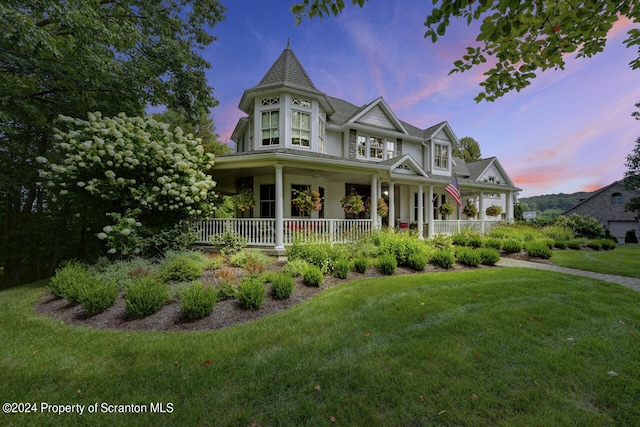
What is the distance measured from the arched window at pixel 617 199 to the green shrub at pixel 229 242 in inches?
1782

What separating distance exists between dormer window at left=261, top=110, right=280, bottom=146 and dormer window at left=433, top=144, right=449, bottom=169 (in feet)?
37.5

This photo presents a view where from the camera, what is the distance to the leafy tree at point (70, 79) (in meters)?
6.56

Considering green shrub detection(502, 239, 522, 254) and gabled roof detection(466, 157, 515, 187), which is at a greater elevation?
gabled roof detection(466, 157, 515, 187)

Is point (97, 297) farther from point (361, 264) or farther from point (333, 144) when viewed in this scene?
point (333, 144)

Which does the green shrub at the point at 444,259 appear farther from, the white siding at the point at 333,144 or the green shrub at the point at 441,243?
the white siding at the point at 333,144

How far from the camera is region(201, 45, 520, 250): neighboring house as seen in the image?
31.2 feet

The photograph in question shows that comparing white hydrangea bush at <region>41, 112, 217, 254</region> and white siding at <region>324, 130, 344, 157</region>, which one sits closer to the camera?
white hydrangea bush at <region>41, 112, 217, 254</region>

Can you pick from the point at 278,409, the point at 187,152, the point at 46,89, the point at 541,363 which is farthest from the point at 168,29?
the point at 541,363

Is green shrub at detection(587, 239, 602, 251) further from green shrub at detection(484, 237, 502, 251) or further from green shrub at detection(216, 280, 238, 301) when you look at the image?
green shrub at detection(216, 280, 238, 301)

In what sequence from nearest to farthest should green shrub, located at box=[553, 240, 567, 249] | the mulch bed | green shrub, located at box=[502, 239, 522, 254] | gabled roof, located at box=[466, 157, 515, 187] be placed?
the mulch bed
green shrub, located at box=[502, 239, 522, 254]
green shrub, located at box=[553, 240, 567, 249]
gabled roof, located at box=[466, 157, 515, 187]

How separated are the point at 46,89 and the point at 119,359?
36.8 ft

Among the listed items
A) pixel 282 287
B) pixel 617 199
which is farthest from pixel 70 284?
pixel 617 199

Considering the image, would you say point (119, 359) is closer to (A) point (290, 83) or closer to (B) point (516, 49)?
(B) point (516, 49)

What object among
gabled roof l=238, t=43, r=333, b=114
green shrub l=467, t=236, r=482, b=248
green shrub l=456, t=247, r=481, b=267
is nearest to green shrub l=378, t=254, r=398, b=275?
green shrub l=456, t=247, r=481, b=267
